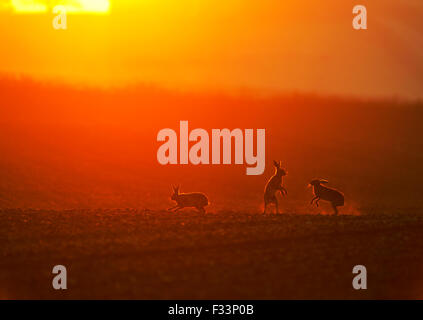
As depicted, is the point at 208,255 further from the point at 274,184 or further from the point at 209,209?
the point at 209,209

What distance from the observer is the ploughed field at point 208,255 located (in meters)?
10.7

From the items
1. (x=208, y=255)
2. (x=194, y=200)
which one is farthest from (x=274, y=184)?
(x=208, y=255)

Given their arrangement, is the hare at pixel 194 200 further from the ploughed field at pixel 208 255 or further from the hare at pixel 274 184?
the hare at pixel 274 184

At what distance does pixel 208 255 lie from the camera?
1217cm

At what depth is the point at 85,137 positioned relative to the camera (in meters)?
43.9

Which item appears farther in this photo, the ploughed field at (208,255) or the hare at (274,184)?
the hare at (274,184)

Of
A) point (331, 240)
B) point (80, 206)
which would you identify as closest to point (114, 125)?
point (80, 206)

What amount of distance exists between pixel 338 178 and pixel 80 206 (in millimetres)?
15855

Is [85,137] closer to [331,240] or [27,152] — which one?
[27,152]

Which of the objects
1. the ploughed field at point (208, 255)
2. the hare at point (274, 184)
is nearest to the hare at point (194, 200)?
the ploughed field at point (208, 255)

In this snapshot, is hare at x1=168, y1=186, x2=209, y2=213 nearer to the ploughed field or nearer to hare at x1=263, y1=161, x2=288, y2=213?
the ploughed field

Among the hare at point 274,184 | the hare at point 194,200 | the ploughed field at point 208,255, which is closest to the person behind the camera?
the ploughed field at point 208,255

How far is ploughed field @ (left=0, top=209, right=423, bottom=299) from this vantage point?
1066 cm

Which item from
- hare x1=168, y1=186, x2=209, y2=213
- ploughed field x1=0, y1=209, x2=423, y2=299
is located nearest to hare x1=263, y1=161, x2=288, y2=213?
ploughed field x1=0, y1=209, x2=423, y2=299
